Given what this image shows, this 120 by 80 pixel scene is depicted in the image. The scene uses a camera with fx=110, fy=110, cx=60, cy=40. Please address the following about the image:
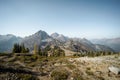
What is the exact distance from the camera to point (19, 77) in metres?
19.2

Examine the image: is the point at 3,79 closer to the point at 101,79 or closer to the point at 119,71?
the point at 101,79

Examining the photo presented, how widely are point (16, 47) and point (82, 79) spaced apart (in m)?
71.4

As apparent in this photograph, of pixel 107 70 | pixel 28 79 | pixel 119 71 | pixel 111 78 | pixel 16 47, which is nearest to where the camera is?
pixel 28 79

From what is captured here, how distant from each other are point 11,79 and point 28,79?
2710 millimetres

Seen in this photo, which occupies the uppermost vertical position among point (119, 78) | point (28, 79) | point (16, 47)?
point (16, 47)

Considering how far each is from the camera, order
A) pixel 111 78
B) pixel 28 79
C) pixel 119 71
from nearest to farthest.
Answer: pixel 28 79 → pixel 111 78 → pixel 119 71

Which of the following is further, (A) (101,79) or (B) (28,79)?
(A) (101,79)

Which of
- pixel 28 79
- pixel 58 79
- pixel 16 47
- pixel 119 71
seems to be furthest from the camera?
pixel 16 47

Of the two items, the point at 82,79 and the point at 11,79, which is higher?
the point at 11,79

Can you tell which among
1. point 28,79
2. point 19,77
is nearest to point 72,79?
point 28,79

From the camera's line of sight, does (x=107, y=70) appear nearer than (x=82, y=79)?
No

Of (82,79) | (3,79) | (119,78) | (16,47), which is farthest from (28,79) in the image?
(16,47)

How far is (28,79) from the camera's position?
19016 millimetres

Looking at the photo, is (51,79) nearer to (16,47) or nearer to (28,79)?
(28,79)
